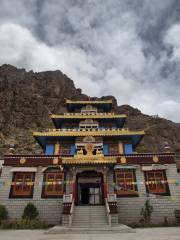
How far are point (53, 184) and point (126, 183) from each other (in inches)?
241

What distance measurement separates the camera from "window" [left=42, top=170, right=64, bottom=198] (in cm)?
1823

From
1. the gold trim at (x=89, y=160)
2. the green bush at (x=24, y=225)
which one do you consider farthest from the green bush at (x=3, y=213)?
the gold trim at (x=89, y=160)

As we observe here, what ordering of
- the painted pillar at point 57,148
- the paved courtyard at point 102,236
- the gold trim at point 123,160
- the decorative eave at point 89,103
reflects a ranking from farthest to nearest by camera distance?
the decorative eave at point 89,103 < the painted pillar at point 57,148 < the gold trim at point 123,160 < the paved courtyard at point 102,236

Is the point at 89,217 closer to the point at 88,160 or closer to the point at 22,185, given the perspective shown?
the point at 88,160

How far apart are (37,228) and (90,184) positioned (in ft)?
Result: 22.2

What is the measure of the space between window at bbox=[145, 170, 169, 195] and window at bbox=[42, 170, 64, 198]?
7.25 m

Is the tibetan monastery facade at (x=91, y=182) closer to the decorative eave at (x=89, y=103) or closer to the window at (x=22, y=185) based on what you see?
the window at (x=22, y=185)

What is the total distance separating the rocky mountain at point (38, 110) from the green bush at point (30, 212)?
1342 inches

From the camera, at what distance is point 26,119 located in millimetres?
65812

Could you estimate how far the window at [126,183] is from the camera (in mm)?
18291

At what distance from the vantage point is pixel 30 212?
55.2ft

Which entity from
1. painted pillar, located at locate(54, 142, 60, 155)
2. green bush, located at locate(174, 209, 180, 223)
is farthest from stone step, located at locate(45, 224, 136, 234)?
painted pillar, located at locate(54, 142, 60, 155)

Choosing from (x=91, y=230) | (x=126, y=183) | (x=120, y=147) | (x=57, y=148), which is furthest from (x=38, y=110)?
(x=91, y=230)

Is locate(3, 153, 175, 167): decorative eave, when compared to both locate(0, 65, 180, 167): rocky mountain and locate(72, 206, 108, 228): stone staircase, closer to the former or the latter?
locate(72, 206, 108, 228): stone staircase
